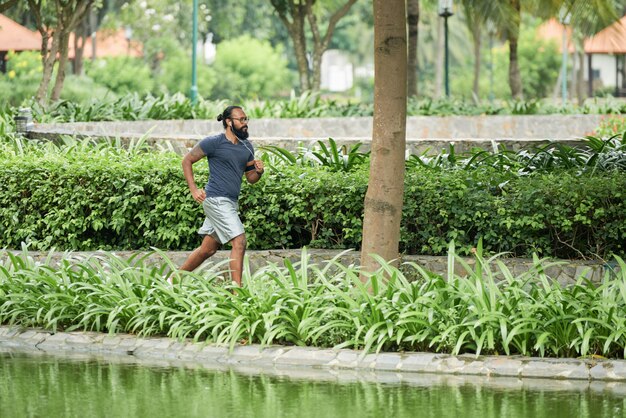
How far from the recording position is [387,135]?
409 inches

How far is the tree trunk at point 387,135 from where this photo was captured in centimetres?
1030

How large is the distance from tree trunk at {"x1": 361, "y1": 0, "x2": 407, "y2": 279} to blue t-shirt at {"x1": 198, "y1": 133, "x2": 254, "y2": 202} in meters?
1.39

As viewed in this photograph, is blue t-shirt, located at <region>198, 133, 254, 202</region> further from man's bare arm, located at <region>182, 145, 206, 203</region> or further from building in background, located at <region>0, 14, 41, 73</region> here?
building in background, located at <region>0, 14, 41, 73</region>

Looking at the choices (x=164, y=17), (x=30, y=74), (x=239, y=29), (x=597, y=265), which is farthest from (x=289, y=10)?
(x=239, y=29)

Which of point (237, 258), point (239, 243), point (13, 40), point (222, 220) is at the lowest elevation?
point (237, 258)

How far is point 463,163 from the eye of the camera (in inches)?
528

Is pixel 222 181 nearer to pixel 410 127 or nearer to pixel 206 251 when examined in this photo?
pixel 206 251

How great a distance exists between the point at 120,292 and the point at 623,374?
4223 mm

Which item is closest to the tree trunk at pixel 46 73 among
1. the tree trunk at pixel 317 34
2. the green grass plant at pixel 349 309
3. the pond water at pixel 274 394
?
the tree trunk at pixel 317 34

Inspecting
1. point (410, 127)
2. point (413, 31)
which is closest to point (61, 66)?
point (410, 127)

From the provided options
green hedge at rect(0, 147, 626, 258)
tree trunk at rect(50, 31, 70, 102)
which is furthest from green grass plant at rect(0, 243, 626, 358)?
tree trunk at rect(50, 31, 70, 102)

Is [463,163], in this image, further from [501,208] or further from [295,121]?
[295,121]

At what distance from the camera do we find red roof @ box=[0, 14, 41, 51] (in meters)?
51.4

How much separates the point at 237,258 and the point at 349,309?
172 centimetres
